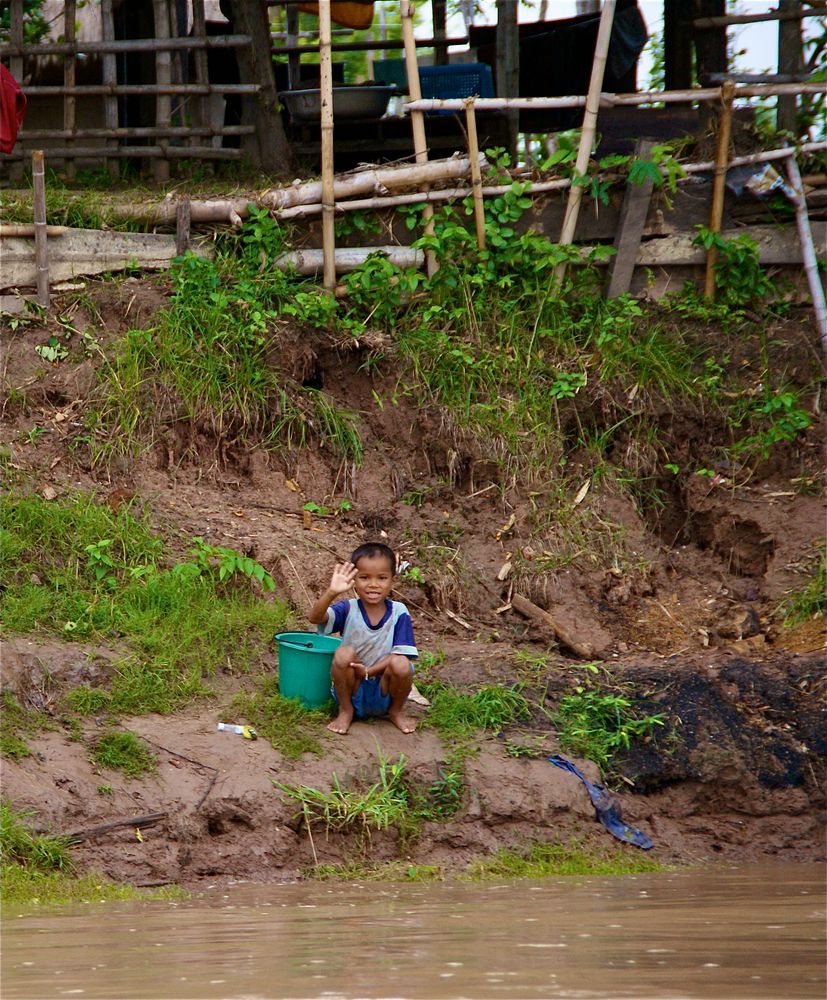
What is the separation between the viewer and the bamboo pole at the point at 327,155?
8070 mm

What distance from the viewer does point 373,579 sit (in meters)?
6.02

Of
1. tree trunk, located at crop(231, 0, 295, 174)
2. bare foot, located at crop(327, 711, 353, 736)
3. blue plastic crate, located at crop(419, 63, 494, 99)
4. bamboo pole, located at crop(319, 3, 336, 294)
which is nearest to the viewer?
bare foot, located at crop(327, 711, 353, 736)

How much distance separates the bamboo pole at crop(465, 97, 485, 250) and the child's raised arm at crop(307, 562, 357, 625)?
3.39m

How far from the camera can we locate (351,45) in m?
10.5

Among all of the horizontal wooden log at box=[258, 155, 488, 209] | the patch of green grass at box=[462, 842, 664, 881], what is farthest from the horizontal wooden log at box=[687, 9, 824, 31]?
the patch of green grass at box=[462, 842, 664, 881]

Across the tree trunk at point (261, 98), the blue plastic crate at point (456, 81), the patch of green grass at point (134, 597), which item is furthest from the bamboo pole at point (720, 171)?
the patch of green grass at point (134, 597)

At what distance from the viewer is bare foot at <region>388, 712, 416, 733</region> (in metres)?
6.06

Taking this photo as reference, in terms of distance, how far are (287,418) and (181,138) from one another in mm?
2655

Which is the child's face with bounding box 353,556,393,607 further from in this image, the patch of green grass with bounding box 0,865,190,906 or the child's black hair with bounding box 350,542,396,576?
the patch of green grass with bounding box 0,865,190,906

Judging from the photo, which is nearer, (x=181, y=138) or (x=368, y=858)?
(x=368, y=858)

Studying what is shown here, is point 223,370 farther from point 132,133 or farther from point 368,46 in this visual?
point 368,46

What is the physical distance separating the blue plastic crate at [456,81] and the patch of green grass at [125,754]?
601 cm

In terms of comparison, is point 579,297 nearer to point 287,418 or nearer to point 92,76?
point 287,418

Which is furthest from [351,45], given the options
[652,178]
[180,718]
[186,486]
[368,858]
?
[368,858]
